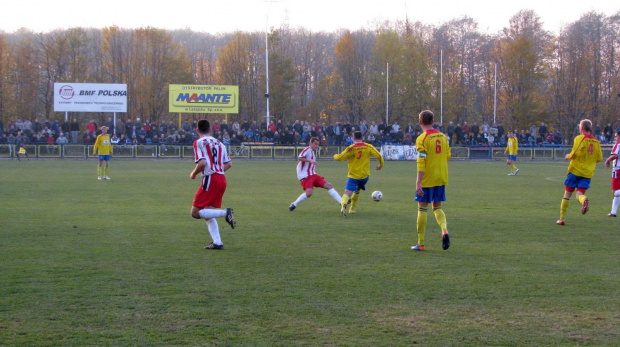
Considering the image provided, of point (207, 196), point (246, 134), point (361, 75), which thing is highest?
point (361, 75)

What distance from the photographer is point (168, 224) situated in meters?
10.7

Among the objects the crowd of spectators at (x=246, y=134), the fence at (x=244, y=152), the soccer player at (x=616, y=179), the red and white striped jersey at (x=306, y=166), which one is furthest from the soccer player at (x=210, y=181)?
the crowd of spectators at (x=246, y=134)

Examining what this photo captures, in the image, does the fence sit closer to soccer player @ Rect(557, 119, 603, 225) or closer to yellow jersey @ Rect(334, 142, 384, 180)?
yellow jersey @ Rect(334, 142, 384, 180)

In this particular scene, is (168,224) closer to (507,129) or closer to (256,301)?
(256,301)

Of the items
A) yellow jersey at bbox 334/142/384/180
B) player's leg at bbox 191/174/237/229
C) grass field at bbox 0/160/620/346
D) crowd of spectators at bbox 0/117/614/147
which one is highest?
crowd of spectators at bbox 0/117/614/147

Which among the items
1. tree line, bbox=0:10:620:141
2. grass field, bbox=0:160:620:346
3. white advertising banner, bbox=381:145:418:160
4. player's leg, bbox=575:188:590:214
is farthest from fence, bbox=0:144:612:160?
player's leg, bbox=575:188:590:214

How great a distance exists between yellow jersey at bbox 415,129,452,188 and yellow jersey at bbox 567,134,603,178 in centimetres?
411

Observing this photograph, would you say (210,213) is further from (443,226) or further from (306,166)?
(306,166)

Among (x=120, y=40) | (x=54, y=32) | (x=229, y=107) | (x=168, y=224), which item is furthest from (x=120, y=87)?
(x=168, y=224)

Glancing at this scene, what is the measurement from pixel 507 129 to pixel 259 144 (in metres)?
24.1

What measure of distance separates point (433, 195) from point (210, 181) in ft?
9.59

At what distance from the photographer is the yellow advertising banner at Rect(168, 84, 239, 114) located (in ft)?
150

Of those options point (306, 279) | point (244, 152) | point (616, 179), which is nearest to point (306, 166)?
point (616, 179)

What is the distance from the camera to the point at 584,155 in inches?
434
